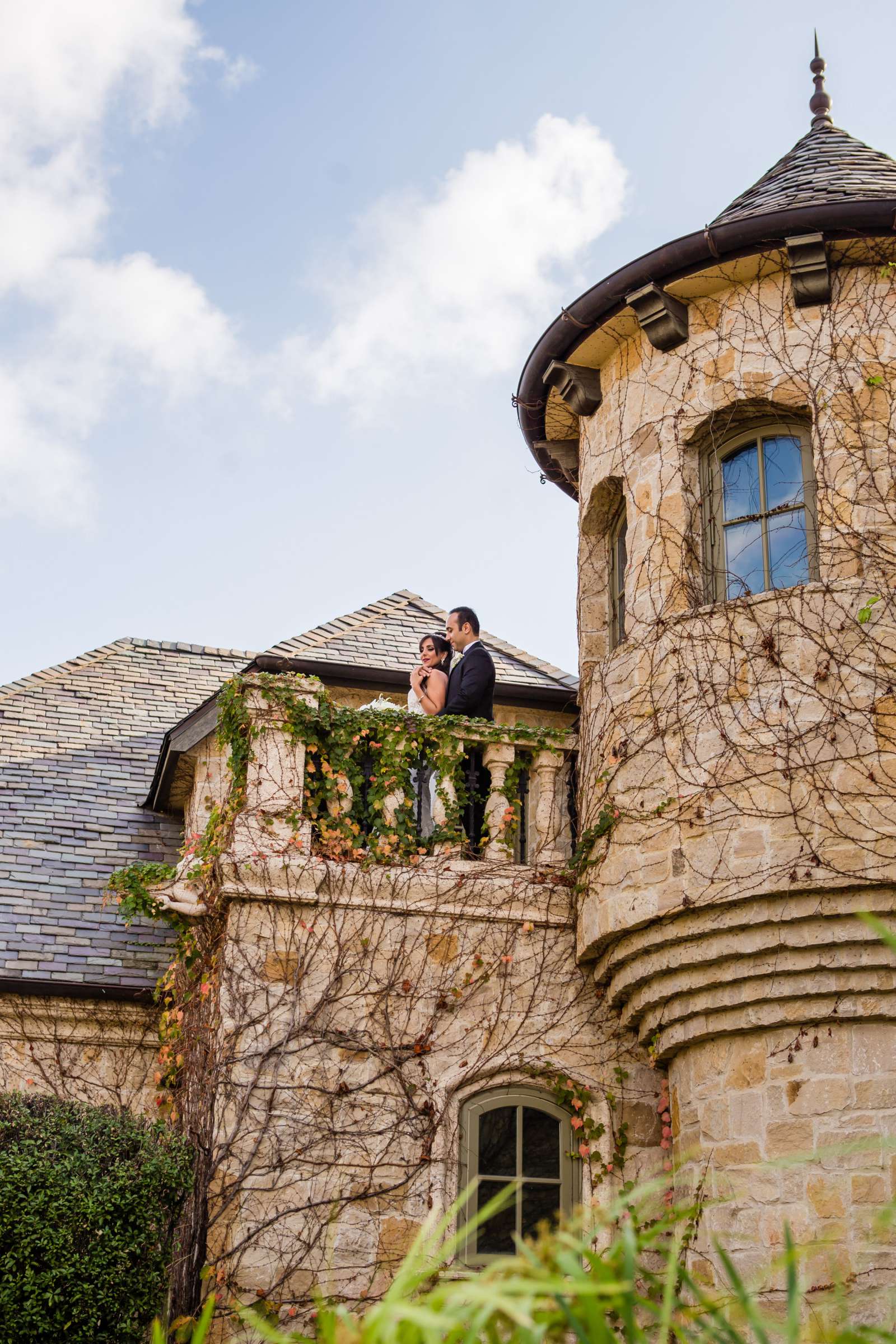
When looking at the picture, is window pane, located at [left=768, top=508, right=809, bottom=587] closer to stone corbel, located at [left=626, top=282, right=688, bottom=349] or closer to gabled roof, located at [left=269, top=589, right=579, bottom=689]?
stone corbel, located at [left=626, top=282, right=688, bottom=349]

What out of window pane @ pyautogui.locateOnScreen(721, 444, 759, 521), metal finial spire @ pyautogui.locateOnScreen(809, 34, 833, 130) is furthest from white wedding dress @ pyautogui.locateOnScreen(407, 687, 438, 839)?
metal finial spire @ pyautogui.locateOnScreen(809, 34, 833, 130)

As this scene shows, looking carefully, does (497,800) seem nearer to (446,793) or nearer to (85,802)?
(446,793)

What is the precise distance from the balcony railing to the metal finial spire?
4.79 meters

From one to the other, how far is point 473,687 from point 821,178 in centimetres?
376

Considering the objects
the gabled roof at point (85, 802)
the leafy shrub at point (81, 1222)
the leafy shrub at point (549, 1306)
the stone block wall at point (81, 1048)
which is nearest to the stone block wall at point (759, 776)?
the leafy shrub at point (81, 1222)

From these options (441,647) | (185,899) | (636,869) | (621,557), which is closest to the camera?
(636,869)

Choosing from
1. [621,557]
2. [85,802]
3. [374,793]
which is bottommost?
[374,793]

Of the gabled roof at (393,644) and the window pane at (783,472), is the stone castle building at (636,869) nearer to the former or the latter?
the window pane at (783,472)

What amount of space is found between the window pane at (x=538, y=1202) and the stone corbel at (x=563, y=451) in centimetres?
470

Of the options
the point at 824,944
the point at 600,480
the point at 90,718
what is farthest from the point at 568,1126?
the point at 90,718

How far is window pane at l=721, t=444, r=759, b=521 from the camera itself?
8219mm

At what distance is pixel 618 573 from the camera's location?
9.23 m

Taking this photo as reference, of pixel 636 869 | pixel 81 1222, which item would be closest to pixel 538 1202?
pixel 636 869

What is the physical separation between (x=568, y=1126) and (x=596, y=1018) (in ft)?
2.04
